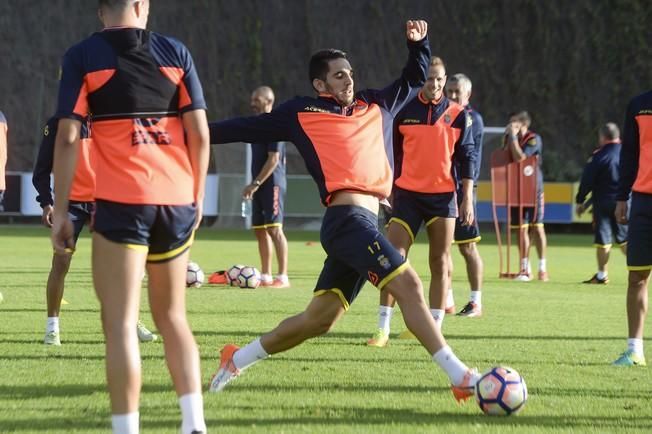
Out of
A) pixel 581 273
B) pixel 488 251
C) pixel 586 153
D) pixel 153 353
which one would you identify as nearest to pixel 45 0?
pixel 586 153

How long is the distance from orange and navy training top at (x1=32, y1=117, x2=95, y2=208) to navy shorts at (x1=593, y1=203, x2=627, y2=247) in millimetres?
9035

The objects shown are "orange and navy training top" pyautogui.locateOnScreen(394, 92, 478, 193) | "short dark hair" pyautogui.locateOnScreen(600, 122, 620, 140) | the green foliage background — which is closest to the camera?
"orange and navy training top" pyautogui.locateOnScreen(394, 92, 478, 193)

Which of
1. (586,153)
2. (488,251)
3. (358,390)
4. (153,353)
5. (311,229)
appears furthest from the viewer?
(586,153)

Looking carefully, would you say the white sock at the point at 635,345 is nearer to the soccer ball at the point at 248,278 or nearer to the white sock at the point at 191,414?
the white sock at the point at 191,414

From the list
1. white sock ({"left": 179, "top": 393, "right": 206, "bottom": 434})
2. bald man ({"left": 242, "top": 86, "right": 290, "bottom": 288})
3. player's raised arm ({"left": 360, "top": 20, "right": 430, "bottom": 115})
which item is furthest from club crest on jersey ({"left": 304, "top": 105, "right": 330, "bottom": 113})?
bald man ({"left": 242, "top": 86, "right": 290, "bottom": 288})

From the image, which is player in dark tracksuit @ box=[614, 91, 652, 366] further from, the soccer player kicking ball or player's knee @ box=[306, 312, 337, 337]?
player's knee @ box=[306, 312, 337, 337]

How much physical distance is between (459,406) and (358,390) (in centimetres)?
69

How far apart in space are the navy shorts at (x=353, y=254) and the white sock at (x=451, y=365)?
0.47 m

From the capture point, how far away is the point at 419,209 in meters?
9.59

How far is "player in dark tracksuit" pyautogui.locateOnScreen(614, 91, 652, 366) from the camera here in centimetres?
795

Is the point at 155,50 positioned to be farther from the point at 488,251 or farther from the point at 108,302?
the point at 488,251

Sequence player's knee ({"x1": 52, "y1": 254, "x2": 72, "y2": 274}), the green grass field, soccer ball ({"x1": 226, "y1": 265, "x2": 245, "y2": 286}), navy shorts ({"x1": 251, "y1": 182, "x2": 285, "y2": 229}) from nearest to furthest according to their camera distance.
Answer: the green grass field < player's knee ({"x1": 52, "y1": 254, "x2": 72, "y2": 274}) < soccer ball ({"x1": 226, "y1": 265, "x2": 245, "y2": 286}) < navy shorts ({"x1": 251, "y1": 182, "x2": 285, "y2": 229})

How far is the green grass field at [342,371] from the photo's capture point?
235 inches

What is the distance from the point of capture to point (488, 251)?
2283 cm
